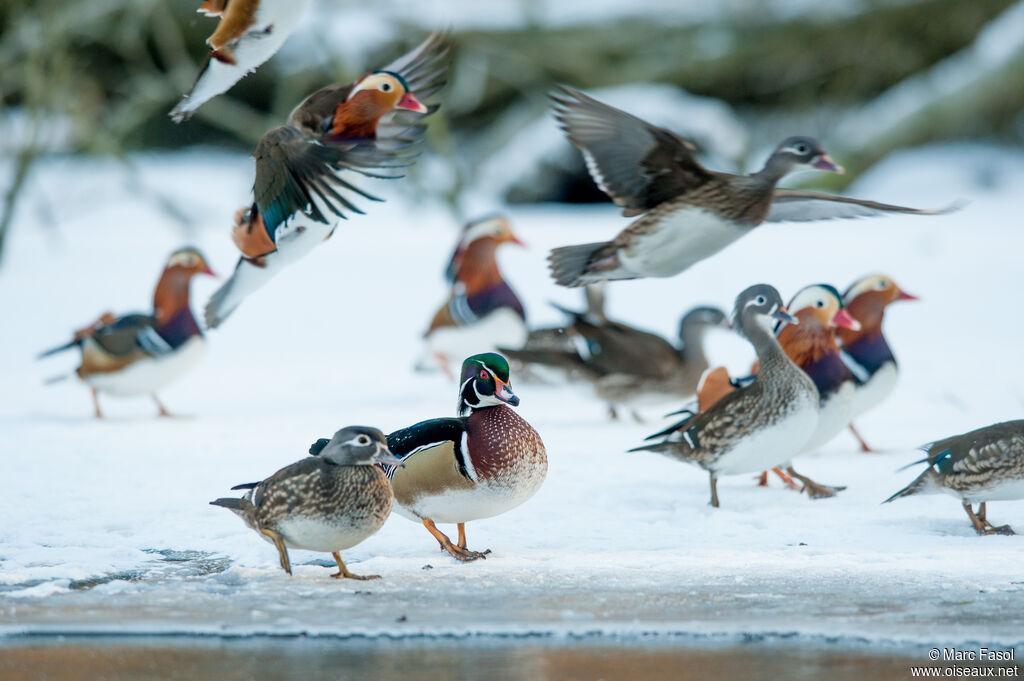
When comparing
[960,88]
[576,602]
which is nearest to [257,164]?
[576,602]

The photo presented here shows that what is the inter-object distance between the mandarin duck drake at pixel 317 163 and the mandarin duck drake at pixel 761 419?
151 cm

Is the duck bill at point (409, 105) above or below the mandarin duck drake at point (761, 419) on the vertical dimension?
above

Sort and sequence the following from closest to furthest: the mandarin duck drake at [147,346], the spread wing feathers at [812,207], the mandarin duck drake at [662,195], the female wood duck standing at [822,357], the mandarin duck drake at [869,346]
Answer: the mandarin duck drake at [662,195] → the spread wing feathers at [812,207] → the female wood duck standing at [822,357] → the mandarin duck drake at [869,346] → the mandarin duck drake at [147,346]

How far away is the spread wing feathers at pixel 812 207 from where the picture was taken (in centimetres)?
381

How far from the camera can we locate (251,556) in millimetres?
3957

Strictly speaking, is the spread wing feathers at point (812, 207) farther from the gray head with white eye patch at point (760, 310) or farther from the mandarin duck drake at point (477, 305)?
the mandarin duck drake at point (477, 305)

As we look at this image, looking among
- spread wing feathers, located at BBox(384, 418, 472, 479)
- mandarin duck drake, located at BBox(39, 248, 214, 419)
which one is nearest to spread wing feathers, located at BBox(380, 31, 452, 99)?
spread wing feathers, located at BBox(384, 418, 472, 479)

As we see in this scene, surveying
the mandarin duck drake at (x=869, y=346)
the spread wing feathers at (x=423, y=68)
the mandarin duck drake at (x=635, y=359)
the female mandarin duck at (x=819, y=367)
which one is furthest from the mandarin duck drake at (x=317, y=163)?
the mandarin duck drake at (x=869, y=346)

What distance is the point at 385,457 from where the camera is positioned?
11.8ft

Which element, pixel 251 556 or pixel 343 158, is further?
pixel 251 556

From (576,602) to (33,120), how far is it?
6758 millimetres

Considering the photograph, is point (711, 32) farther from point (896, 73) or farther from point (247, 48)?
point (247, 48)

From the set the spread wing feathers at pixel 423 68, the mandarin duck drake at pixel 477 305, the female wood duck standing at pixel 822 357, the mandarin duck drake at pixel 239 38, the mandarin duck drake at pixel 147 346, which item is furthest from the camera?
the mandarin duck drake at pixel 477 305

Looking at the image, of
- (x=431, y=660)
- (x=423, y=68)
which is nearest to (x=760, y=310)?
(x=423, y=68)
